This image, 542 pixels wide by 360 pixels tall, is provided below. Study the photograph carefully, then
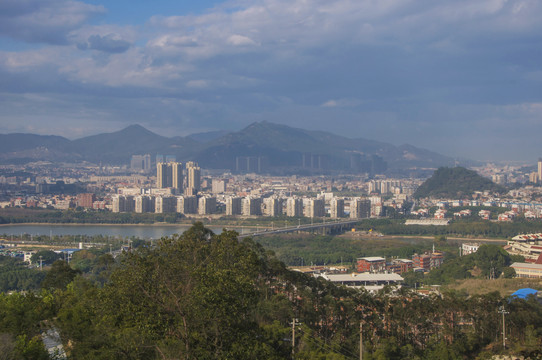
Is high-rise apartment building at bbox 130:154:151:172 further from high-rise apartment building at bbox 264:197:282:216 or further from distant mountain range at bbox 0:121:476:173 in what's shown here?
high-rise apartment building at bbox 264:197:282:216

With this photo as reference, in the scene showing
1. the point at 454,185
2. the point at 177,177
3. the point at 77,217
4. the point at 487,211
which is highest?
the point at 177,177

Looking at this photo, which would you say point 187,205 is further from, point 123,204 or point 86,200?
point 86,200

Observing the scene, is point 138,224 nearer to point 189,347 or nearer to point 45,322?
point 45,322

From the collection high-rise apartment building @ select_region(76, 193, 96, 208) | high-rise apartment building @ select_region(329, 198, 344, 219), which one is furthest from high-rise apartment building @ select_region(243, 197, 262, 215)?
high-rise apartment building @ select_region(76, 193, 96, 208)

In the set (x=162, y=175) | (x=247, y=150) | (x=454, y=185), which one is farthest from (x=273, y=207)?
(x=247, y=150)

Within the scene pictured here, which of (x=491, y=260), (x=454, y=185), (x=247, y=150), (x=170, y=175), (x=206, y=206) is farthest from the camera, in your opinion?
(x=247, y=150)

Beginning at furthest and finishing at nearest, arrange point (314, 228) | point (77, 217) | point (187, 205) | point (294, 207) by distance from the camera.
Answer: point (187, 205) → point (294, 207) → point (77, 217) → point (314, 228)
